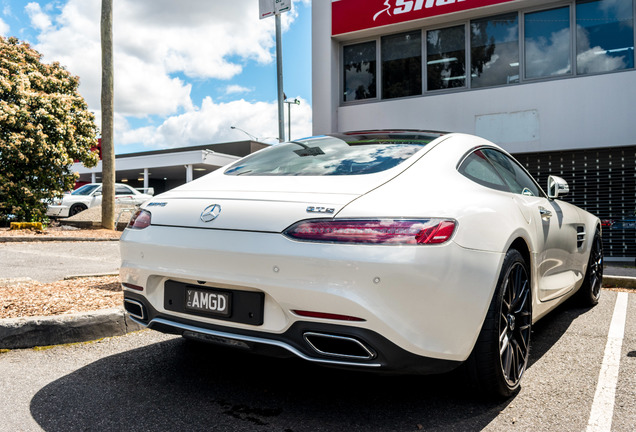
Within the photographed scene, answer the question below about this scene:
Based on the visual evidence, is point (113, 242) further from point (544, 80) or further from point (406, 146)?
point (406, 146)

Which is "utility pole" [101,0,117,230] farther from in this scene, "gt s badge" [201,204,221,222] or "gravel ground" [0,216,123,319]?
"gt s badge" [201,204,221,222]

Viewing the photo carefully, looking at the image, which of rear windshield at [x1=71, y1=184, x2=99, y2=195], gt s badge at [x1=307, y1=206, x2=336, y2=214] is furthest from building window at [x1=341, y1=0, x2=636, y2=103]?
rear windshield at [x1=71, y1=184, x2=99, y2=195]

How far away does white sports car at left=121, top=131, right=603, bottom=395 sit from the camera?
7.28 ft

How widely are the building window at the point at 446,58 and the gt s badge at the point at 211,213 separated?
9.72 meters

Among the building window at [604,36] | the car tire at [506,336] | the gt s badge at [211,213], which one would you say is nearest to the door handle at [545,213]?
the car tire at [506,336]

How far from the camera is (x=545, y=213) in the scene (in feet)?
11.8

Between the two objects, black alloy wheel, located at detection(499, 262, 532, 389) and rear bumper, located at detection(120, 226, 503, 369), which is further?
black alloy wheel, located at detection(499, 262, 532, 389)

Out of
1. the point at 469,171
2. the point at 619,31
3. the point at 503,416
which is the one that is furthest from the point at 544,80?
the point at 503,416

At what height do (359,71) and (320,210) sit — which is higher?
(359,71)

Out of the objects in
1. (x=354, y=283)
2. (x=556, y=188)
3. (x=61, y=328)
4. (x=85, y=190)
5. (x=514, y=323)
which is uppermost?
(x=85, y=190)

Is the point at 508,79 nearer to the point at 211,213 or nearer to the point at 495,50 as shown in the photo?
the point at 495,50

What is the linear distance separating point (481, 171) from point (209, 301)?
1.76 metres

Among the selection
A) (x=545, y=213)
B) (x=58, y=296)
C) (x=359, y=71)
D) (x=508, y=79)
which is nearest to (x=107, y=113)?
(x=359, y=71)

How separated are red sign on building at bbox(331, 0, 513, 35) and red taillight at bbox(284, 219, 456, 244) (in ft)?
31.8
